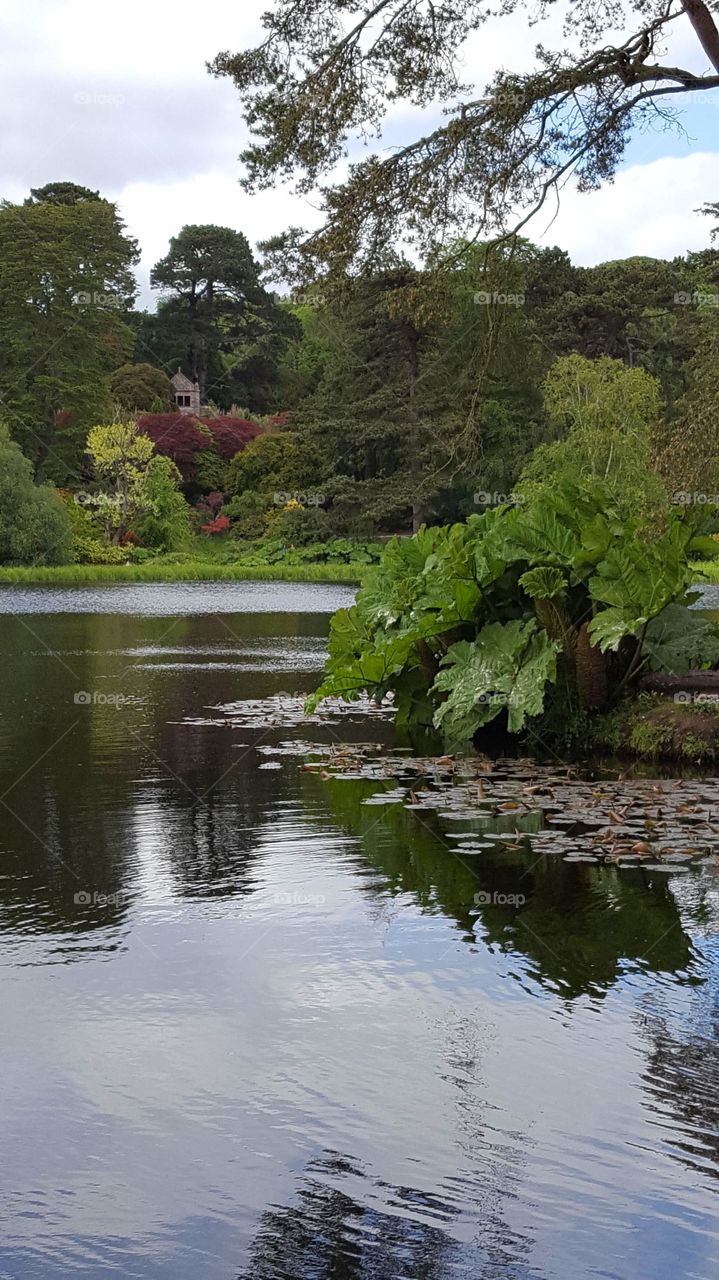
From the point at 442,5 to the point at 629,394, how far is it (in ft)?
93.7

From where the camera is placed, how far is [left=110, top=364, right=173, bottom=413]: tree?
62250 millimetres

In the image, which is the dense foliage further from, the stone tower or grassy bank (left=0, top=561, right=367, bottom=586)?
the stone tower

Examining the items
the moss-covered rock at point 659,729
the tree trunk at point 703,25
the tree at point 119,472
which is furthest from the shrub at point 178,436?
the moss-covered rock at point 659,729

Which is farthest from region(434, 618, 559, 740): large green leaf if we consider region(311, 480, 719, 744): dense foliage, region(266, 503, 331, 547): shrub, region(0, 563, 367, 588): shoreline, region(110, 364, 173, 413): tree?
region(110, 364, 173, 413): tree

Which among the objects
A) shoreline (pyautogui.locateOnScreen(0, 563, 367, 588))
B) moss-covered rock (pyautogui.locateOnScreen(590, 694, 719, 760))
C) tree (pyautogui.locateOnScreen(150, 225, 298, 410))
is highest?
tree (pyautogui.locateOnScreen(150, 225, 298, 410))

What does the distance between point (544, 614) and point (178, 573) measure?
40280 mm

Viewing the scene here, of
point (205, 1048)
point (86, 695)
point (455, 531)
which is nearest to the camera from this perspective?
point (205, 1048)

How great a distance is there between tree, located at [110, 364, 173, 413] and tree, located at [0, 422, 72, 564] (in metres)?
13.4

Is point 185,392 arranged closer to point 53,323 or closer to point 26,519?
point 53,323

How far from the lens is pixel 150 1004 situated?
198 inches

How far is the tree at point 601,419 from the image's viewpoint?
1495 inches

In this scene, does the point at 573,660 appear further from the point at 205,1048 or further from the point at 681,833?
the point at 205,1048

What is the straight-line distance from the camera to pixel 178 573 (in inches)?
1978

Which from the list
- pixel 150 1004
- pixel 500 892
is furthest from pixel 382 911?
pixel 150 1004
